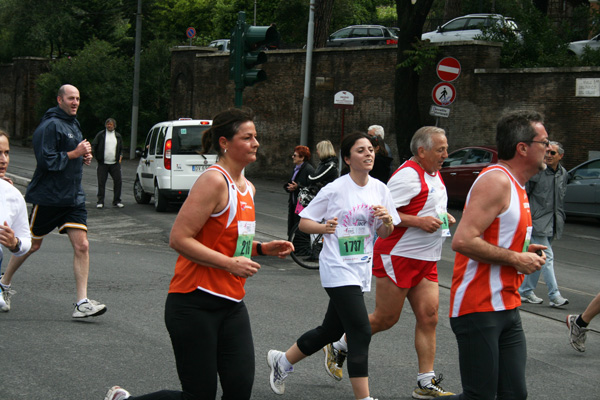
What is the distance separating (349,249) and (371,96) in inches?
834

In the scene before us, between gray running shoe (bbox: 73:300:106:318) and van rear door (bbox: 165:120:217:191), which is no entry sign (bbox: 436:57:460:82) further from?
gray running shoe (bbox: 73:300:106:318)

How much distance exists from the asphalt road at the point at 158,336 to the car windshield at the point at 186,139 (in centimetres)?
519

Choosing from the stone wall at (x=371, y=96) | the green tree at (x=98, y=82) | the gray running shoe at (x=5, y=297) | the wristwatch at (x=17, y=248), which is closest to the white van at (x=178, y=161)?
the stone wall at (x=371, y=96)

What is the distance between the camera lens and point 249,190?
4141mm

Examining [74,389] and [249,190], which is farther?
[74,389]

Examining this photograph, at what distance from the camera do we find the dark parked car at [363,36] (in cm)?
3281

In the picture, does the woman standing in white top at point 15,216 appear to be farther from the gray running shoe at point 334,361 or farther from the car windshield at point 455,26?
the car windshield at point 455,26

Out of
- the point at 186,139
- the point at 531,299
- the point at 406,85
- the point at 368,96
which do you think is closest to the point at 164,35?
the point at 368,96

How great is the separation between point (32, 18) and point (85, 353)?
5147cm

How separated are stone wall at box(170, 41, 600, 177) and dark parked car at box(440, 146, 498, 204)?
1255 millimetres

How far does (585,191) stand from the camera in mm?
17031

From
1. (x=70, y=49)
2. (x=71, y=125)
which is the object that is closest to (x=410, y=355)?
(x=71, y=125)

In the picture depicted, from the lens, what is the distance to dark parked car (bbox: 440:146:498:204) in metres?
19.4

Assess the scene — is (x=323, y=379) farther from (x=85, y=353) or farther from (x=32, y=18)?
(x=32, y=18)
